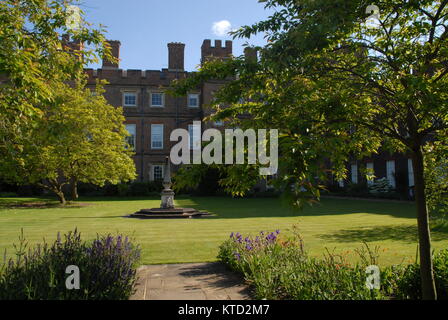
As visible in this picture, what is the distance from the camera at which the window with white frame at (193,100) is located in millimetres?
36844

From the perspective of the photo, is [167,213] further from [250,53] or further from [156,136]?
[156,136]

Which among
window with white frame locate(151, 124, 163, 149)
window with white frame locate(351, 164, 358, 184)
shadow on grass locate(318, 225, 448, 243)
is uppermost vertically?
window with white frame locate(151, 124, 163, 149)

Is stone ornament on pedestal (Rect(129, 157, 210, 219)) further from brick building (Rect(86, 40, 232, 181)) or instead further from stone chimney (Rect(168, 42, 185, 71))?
stone chimney (Rect(168, 42, 185, 71))

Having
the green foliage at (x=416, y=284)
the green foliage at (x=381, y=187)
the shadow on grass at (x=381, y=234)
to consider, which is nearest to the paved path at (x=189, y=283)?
the green foliage at (x=416, y=284)

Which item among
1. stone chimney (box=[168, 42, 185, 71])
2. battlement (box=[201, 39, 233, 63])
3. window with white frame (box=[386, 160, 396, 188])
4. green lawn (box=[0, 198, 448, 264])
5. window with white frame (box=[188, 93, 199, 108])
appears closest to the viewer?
green lawn (box=[0, 198, 448, 264])

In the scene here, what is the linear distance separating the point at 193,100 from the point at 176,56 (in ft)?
15.4

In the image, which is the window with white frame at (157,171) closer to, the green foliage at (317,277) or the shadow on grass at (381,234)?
the shadow on grass at (381,234)

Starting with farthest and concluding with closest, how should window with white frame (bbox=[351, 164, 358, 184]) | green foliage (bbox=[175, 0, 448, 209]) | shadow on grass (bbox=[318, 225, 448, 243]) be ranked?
window with white frame (bbox=[351, 164, 358, 184]) → shadow on grass (bbox=[318, 225, 448, 243]) → green foliage (bbox=[175, 0, 448, 209])

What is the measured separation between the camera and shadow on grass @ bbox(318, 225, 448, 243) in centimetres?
973

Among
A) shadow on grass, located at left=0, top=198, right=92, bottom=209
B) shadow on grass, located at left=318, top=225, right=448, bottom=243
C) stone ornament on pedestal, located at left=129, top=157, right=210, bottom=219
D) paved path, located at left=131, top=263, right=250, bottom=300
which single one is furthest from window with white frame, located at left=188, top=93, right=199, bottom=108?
paved path, located at left=131, top=263, right=250, bottom=300

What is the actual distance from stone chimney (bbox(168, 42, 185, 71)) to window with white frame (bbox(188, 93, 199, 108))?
2.88 metres

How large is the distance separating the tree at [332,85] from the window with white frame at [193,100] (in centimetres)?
3224
